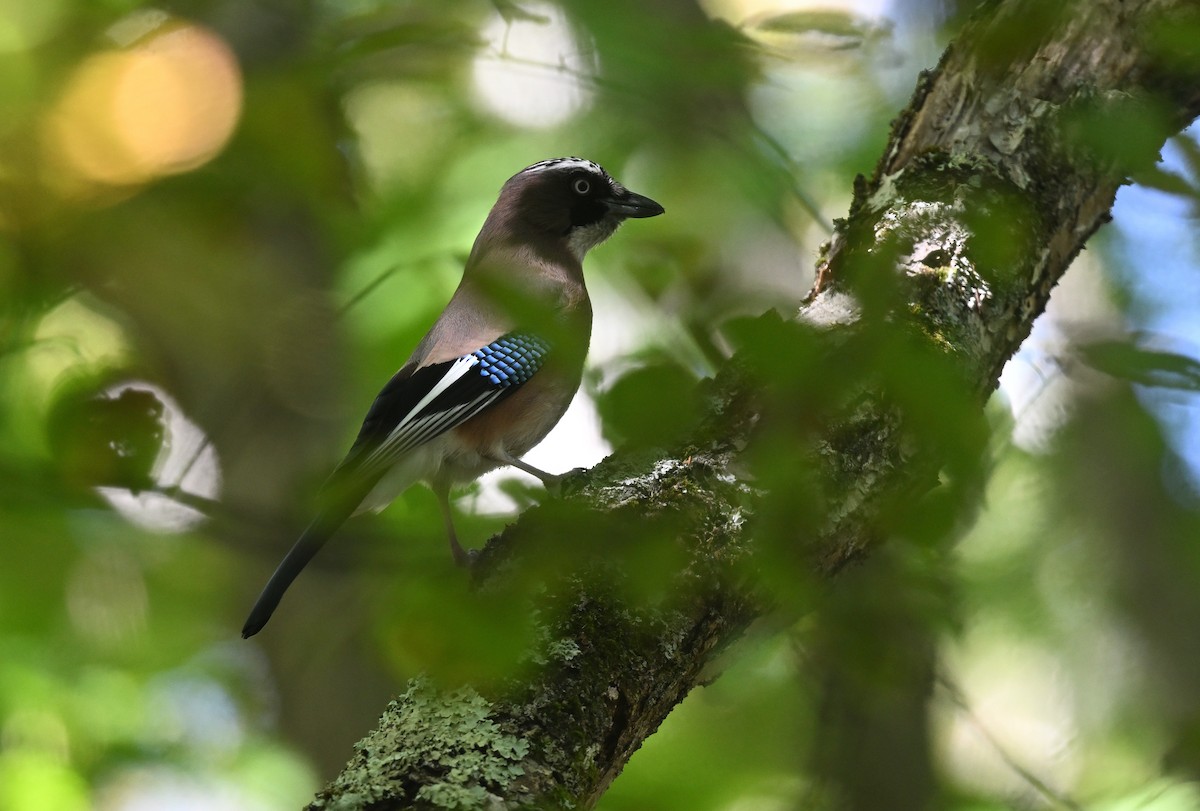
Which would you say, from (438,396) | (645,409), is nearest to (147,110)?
(438,396)

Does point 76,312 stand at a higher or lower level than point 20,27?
higher

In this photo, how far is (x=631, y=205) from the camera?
5.43m

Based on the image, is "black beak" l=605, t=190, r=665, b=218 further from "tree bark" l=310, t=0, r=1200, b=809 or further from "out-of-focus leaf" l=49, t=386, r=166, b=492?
"out-of-focus leaf" l=49, t=386, r=166, b=492

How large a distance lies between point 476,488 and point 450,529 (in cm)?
53

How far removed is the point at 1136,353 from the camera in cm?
183

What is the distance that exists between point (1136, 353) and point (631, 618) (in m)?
1.33

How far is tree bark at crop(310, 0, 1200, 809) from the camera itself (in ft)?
6.00

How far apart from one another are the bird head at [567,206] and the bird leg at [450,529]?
1756mm

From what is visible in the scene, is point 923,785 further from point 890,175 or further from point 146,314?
point 146,314

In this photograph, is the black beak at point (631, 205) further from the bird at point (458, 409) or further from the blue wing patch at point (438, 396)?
the blue wing patch at point (438, 396)

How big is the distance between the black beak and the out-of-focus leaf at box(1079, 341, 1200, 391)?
145 inches

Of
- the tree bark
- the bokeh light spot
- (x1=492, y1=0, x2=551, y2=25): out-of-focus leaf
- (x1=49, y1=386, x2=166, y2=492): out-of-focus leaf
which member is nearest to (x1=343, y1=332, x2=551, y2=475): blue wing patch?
the tree bark

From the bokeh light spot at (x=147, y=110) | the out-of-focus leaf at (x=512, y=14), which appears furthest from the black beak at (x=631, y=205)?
the out-of-focus leaf at (x=512, y=14)

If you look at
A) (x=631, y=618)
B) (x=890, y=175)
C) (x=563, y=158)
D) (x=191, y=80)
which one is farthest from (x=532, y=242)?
(x=631, y=618)
